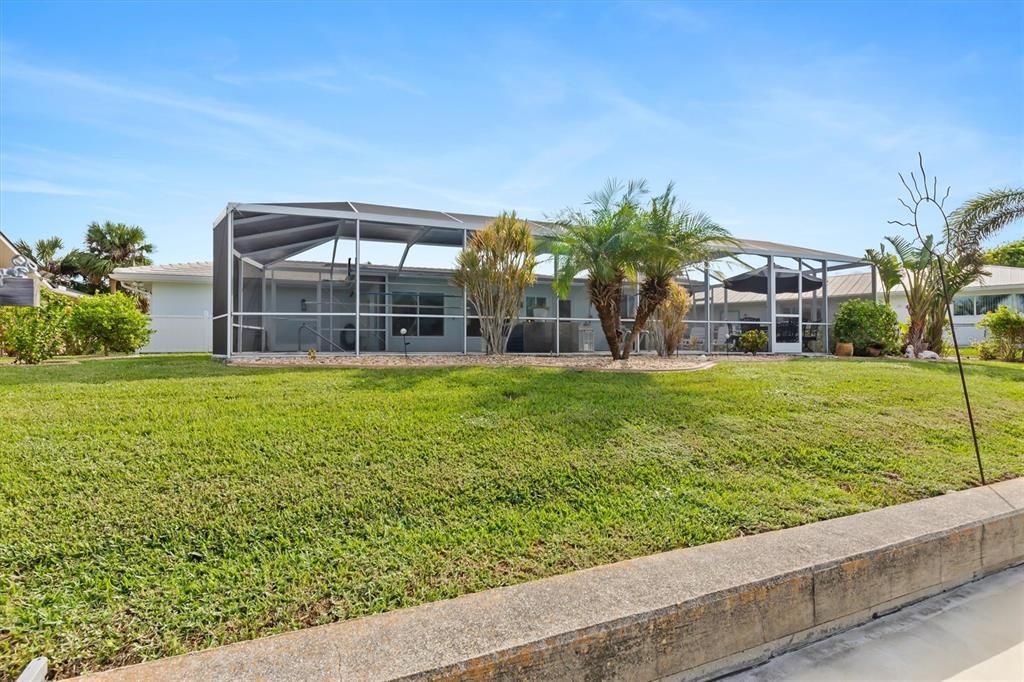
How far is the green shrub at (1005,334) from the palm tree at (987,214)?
3548mm

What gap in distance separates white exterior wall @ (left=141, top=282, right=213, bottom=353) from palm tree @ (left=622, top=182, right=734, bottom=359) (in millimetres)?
14947

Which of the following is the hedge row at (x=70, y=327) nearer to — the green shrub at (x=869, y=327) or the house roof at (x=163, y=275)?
the house roof at (x=163, y=275)

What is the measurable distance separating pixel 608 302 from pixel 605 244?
45.5 inches

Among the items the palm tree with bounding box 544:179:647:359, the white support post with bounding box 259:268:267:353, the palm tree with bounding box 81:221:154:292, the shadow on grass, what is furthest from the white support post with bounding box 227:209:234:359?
the palm tree with bounding box 81:221:154:292

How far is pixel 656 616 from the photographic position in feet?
7.61

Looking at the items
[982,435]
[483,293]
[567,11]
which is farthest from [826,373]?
[567,11]

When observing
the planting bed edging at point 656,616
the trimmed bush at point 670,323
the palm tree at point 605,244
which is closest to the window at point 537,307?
the trimmed bush at point 670,323

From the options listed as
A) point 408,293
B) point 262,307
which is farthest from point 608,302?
point 262,307

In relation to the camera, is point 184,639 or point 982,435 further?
point 982,435

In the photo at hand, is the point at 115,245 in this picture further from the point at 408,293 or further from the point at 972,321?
the point at 972,321

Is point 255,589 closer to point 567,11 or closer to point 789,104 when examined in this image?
point 567,11

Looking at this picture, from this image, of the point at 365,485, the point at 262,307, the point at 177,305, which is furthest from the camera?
the point at 177,305

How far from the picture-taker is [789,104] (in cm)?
902

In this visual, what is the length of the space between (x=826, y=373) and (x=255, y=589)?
907 centimetres
